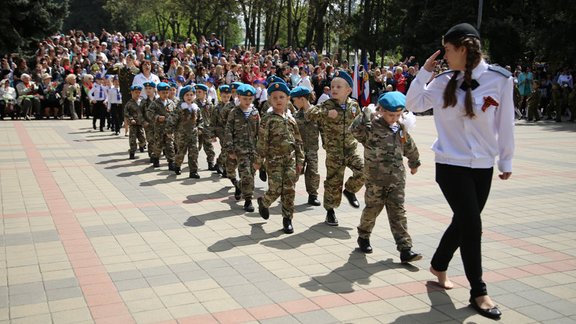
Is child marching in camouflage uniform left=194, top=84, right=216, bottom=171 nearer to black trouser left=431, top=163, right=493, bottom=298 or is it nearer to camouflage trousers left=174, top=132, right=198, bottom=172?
camouflage trousers left=174, top=132, right=198, bottom=172

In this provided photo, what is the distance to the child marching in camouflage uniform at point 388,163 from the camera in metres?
6.21

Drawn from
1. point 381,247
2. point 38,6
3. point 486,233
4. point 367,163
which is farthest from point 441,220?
point 38,6

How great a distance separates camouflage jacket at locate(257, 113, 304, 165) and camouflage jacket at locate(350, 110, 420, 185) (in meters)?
1.32

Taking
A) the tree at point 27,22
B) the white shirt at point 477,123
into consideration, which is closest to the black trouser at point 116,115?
the tree at point 27,22

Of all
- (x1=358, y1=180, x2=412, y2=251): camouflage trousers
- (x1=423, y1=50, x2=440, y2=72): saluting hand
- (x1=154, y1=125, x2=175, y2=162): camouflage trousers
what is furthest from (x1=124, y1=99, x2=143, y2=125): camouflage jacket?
(x1=423, y1=50, x2=440, y2=72): saluting hand

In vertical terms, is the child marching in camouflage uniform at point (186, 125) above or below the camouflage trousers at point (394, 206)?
above

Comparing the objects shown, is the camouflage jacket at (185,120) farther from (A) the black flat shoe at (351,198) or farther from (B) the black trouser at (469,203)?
(B) the black trouser at (469,203)

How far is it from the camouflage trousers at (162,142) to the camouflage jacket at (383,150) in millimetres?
6845

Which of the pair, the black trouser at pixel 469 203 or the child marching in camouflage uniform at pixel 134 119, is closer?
the black trouser at pixel 469 203

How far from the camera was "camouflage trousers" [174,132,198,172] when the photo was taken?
11531mm

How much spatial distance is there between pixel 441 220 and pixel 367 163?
7.27 feet

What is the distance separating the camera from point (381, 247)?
6871 millimetres

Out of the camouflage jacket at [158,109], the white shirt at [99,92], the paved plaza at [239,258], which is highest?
the white shirt at [99,92]

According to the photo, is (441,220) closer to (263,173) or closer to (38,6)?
(263,173)
